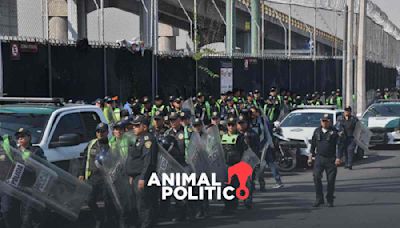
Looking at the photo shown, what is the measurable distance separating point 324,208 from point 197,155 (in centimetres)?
228

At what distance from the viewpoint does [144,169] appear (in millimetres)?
9469

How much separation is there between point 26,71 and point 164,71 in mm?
5911

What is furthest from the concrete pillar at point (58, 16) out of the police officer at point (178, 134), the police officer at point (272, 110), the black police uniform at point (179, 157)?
the black police uniform at point (179, 157)

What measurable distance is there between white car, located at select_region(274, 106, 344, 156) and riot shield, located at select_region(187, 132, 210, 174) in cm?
644

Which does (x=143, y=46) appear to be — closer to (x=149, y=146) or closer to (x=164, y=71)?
(x=164, y=71)

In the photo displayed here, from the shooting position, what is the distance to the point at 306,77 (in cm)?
3228

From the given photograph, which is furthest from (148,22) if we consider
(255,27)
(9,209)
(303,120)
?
(9,209)

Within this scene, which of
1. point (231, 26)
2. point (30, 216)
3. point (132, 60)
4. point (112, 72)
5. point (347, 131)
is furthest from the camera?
point (231, 26)

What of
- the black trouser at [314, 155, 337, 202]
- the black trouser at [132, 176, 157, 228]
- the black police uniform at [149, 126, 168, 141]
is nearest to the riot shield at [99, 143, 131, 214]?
the black trouser at [132, 176, 157, 228]

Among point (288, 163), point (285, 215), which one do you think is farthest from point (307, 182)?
point (285, 215)

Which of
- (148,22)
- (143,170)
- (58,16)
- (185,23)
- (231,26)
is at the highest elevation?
(185,23)

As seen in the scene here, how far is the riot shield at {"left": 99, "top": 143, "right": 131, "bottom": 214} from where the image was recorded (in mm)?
9406

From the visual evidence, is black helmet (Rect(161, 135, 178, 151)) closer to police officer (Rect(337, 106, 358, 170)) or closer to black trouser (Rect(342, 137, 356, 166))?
black trouser (Rect(342, 137, 356, 166))

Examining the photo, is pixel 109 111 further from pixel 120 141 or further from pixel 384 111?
pixel 384 111
